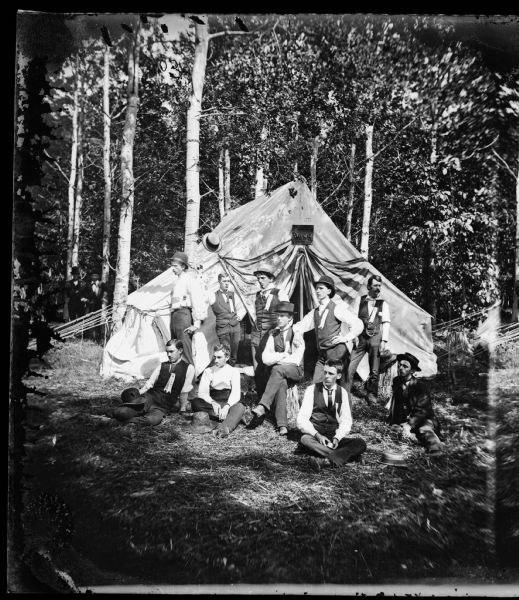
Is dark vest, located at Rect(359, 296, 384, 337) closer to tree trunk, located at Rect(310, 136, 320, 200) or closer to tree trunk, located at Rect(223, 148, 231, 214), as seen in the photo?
tree trunk, located at Rect(310, 136, 320, 200)

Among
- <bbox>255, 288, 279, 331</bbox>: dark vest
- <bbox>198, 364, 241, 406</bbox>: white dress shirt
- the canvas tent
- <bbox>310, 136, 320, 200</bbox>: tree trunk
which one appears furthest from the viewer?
<bbox>255, 288, 279, 331</bbox>: dark vest

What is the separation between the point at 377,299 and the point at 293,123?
1.85 meters

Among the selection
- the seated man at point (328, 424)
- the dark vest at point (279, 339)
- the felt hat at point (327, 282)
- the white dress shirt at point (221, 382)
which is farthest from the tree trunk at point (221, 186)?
the seated man at point (328, 424)

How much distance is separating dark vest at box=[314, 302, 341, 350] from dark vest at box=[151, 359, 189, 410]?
4.13 ft

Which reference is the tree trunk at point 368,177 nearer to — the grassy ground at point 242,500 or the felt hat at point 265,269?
the felt hat at point 265,269

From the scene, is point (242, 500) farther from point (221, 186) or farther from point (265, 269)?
point (221, 186)

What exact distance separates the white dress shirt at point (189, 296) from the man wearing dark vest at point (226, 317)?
137 millimetres

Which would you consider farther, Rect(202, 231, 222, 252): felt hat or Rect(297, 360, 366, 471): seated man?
Rect(202, 231, 222, 252): felt hat

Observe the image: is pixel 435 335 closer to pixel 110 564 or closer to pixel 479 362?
pixel 479 362

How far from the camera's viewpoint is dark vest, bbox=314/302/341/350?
4.66 meters

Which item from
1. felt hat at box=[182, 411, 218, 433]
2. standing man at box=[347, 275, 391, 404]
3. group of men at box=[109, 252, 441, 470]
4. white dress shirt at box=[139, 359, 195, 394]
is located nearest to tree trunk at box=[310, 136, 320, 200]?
group of men at box=[109, 252, 441, 470]

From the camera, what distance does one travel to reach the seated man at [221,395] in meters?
4.45

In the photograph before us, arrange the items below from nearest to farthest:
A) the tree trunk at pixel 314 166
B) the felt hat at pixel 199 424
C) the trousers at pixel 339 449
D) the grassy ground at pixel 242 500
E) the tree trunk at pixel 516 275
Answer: the grassy ground at pixel 242 500, the trousers at pixel 339 449, the tree trunk at pixel 516 275, the felt hat at pixel 199 424, the tree trunk at pixel 314 166

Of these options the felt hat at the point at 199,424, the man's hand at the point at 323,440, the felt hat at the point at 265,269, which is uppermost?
the felt hat at the point at 265,269
